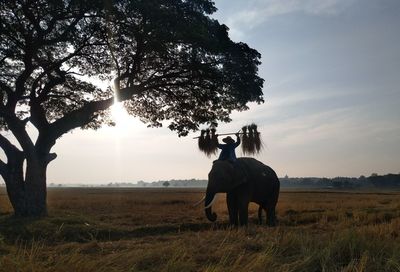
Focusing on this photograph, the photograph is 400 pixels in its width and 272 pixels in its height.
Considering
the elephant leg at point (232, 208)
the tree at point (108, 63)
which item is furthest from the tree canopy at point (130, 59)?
the elephant leg at point (232, 208)

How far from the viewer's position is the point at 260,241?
8.55m

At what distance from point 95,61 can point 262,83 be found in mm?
7568

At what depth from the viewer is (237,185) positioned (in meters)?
15.0

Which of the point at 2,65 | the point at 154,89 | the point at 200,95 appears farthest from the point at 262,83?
the point at 2,65

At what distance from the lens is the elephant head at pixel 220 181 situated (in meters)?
14.7

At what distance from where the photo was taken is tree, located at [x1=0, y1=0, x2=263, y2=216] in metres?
16.6

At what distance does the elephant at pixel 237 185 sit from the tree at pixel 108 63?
14.5 ft

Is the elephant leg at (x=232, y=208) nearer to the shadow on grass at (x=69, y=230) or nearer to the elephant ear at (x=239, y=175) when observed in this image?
the shadow on grass at (x=69, y=230)

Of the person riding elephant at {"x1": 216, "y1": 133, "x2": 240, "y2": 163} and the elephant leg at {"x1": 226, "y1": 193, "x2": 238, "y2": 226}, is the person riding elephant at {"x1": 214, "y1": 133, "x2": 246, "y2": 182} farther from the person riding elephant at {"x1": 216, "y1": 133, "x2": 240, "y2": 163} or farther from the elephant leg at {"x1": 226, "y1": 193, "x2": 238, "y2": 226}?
the elephant leg at {"x1": 226, "y1": 193, "x2": 238, "y2": 226}

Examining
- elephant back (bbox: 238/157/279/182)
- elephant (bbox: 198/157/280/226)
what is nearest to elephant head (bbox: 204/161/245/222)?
elephant (bbox: 198/157/280/226)

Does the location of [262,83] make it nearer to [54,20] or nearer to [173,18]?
[173,18]

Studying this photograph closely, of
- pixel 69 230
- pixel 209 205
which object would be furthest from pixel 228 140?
pixel 69 230

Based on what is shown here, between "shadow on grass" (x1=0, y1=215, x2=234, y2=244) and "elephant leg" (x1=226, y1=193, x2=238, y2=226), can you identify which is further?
"elephant leg" (x1=226, y1=193, x2=238, y2=226)

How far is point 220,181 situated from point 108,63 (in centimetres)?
920
